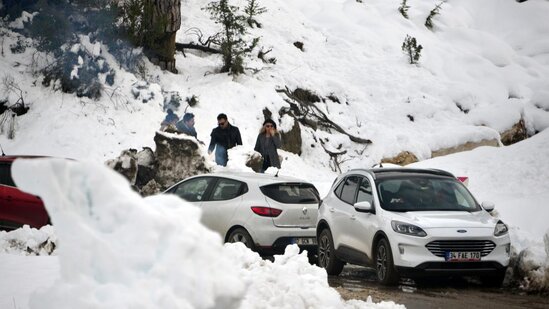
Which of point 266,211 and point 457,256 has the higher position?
point 457,256

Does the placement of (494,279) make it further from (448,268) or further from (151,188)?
(151,188)

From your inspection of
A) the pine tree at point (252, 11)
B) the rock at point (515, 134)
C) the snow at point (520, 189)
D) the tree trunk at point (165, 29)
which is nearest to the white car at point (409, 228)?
the snow at point (520, 189)

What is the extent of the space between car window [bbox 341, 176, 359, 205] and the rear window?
1.76 ft

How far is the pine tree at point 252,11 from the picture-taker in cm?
3047

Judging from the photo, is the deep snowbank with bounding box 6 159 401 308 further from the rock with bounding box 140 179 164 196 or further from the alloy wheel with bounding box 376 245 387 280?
the rock with bounding box 140 179 164 196

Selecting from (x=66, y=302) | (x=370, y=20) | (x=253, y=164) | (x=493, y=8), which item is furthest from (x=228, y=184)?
(x=493, y=8)

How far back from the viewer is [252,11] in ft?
100

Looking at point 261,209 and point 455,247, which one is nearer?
point 455,247

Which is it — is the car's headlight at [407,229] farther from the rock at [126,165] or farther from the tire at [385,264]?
the rock at [126,165]

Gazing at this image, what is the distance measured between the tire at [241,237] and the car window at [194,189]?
101cm

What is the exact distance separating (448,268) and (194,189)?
15.5 feet

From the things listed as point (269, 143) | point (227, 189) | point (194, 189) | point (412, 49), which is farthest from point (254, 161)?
point (412, 49)

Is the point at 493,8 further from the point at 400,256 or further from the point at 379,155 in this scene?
the point at 400,256

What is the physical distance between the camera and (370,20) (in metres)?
36.6
